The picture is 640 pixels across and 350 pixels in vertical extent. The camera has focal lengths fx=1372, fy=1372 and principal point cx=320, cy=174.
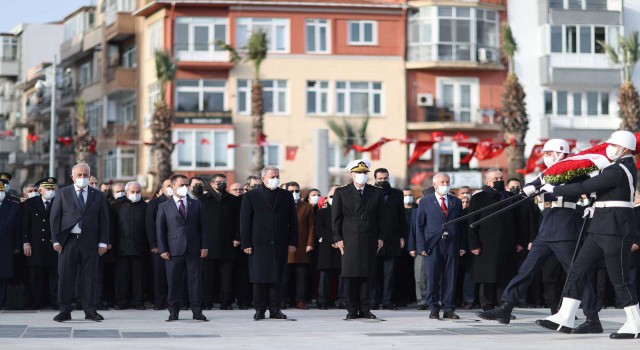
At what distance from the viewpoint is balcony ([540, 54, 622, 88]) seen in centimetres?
6225

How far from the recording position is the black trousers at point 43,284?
22.1 metres

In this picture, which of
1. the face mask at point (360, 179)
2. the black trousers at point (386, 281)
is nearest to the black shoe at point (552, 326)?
the face mask at point (360, 179)

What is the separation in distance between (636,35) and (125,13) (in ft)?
77.4

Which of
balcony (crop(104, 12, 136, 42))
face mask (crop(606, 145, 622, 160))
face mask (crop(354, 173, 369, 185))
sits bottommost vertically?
face mask (crop(354, 173, 369, 185))

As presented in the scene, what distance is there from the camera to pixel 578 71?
204 ft

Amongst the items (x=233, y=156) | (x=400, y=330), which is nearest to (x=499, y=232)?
(x=400, y=330)

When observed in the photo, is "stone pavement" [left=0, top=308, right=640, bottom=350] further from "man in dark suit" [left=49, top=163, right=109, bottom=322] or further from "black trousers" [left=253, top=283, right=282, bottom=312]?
"man in dark suit" [left=49, top=163, right=109, bottom=322]

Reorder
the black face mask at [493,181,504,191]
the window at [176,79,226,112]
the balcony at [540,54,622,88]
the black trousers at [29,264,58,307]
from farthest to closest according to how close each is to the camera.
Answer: the balcony at [540,54,622,88] → the window at [176,79,226,112] → the black trousers at [29,264,58,307] → the black face mask at [493,181,504,191]

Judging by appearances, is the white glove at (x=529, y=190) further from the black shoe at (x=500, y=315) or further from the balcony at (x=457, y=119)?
the balcony at (x=457, y=119)

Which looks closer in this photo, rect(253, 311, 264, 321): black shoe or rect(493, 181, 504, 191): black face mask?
rect(253, 311, 264, 321): black shoe

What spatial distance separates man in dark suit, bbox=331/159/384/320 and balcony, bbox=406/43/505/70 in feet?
140

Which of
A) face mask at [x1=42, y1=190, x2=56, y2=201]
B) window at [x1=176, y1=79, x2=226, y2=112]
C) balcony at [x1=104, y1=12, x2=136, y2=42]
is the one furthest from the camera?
balcony at [x1=104, y1=12, x2=136, y2=42]

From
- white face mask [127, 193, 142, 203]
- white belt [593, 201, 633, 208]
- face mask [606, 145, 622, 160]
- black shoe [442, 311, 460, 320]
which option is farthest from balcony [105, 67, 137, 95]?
white belt [593, 201, 633, 208]

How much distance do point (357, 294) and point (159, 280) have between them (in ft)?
14.2
